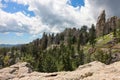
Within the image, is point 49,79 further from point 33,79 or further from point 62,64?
point 62,64

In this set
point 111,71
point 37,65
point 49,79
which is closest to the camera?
point 111,71

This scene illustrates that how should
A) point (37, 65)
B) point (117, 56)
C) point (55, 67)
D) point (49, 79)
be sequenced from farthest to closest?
point (117, 56) → point (37, 65) → point (55, 67) → point (49, 79)

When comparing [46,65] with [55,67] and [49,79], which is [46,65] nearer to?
[55,67]

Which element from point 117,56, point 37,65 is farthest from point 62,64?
point 117,56

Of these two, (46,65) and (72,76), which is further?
(46,65)

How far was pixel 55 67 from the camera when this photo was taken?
510 feet

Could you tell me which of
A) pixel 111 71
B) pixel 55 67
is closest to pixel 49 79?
pixel 111 71

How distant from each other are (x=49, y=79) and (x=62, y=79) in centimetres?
159

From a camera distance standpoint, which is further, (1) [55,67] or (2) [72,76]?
(1) [55,67]

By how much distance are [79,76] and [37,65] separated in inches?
5743

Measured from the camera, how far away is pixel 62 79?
21.4m

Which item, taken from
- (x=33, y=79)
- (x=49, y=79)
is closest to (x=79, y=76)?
(x=49, y=79)

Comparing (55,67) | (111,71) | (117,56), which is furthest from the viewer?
(117,56)

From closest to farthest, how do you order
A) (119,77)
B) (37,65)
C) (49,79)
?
(119,77) → (49,79) → (37,65)
